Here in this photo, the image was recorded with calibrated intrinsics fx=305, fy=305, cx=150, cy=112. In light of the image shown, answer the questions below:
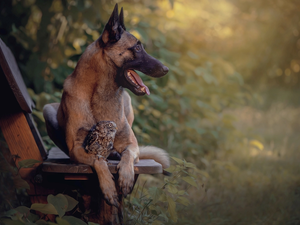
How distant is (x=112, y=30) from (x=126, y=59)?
0.75ft

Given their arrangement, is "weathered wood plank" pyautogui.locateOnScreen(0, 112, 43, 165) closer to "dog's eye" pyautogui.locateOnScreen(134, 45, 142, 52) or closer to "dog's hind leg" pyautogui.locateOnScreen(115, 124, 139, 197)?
"dog's hind leg" pyautogui.locateOnScreen(115, 124, 139, 197)

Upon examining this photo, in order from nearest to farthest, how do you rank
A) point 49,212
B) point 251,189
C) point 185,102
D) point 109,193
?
point 49,212
point 109,193
point 251,189
point 185,102

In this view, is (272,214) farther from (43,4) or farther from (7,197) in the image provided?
(43,4)

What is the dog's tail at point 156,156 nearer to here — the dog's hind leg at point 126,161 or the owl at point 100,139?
the dog's hind leg at point 126,161

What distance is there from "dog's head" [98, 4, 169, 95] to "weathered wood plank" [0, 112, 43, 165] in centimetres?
81

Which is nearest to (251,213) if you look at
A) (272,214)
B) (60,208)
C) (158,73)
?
(272,214)

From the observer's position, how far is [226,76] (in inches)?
214

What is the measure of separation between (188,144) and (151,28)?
6.38 ft

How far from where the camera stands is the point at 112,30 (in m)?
2.20

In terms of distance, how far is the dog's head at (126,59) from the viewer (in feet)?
7.24

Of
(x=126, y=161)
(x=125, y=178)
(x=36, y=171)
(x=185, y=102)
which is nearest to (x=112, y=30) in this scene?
(x=126, y=161)

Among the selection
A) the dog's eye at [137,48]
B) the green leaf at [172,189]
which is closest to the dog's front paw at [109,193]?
the green leaf at [172,189]

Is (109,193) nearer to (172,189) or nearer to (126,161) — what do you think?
(126,161)

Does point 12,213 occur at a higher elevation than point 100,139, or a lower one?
lower
